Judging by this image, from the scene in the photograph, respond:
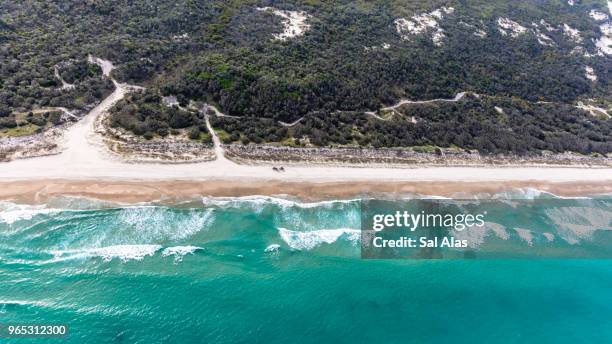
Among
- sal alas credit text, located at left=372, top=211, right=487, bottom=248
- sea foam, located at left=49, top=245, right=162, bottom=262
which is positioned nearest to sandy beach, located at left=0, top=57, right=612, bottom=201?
sal alas credit text, located at left=372, top=211, right=487, bottom=248

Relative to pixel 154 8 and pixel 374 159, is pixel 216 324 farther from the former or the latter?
pixel 154 8

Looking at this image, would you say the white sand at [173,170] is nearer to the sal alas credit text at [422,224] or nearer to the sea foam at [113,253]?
the sal alas credit text at [422,224]

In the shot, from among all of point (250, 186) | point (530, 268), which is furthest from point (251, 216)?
point (530, 268)

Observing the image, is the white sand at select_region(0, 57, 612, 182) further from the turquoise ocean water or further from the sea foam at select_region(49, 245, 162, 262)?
the sea foam at select_region(49, 245, 162, 262)

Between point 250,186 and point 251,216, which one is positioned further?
point 250,186
